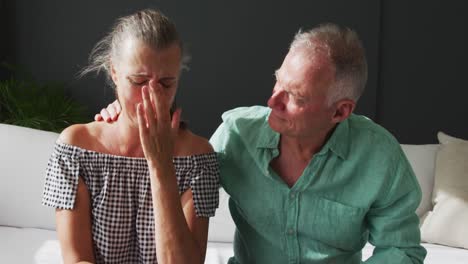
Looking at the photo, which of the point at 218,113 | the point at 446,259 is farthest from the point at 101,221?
the point at 218,113

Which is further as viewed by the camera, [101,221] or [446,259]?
[446,259]

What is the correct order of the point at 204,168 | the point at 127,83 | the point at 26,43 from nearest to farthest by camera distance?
the point at 127,83 < the point at 204,168 < the point at 26,43

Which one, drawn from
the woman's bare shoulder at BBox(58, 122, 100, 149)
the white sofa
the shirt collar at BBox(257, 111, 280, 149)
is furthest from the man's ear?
→ the white sofa

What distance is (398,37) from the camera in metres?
3.82

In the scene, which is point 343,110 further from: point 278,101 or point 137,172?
point 137,172

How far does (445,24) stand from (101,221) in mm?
2642

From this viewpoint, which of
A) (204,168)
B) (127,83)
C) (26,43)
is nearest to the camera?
(127,83)

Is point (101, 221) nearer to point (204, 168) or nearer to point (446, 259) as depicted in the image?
point (204, 168)

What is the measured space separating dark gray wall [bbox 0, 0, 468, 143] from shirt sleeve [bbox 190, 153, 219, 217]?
204cm

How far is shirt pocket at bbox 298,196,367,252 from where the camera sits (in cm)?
181

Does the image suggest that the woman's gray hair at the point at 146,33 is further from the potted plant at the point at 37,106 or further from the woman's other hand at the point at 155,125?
the potted plant at the point at 37,106

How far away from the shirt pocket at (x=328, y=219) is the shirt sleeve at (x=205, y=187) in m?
0.22

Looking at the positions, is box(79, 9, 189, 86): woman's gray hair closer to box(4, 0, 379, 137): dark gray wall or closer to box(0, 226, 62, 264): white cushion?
box(0, 226, 62, 264): white cushion

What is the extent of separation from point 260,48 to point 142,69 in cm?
221
